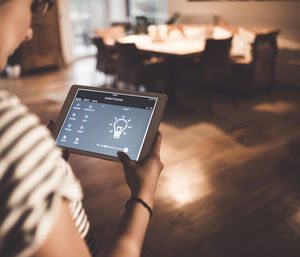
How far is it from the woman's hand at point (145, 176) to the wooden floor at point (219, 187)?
125 cm

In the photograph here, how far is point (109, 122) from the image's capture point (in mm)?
960

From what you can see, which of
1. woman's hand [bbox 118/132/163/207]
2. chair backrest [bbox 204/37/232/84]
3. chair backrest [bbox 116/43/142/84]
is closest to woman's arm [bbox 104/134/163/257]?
woman's hand [bbox 118/132/163/207]

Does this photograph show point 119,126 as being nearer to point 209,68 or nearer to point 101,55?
point 209,68

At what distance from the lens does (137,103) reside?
3.11ft

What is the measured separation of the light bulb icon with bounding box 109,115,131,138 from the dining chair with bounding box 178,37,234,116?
10.2ft

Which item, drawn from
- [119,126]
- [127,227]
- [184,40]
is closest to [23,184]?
[127,227]

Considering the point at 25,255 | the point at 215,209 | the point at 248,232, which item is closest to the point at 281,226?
the point at 248,232

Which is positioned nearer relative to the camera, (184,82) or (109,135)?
(109,135)

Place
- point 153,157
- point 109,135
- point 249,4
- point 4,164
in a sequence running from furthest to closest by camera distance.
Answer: point 249,4 → point 109,135 → point 153,157 → point 4,164

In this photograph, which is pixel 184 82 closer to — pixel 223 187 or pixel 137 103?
pixel 223 187

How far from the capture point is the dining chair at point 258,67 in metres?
4.50

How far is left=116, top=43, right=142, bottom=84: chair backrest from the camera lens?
13.3 ft

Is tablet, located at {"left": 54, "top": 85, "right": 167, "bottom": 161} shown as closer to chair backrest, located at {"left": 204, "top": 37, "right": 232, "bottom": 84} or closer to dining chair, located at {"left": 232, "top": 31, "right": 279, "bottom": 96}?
chair backrest, located at {"left": 204, "top": 37, "right": 232, "bottom": 84}

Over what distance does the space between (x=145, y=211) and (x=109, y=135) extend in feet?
1.11
